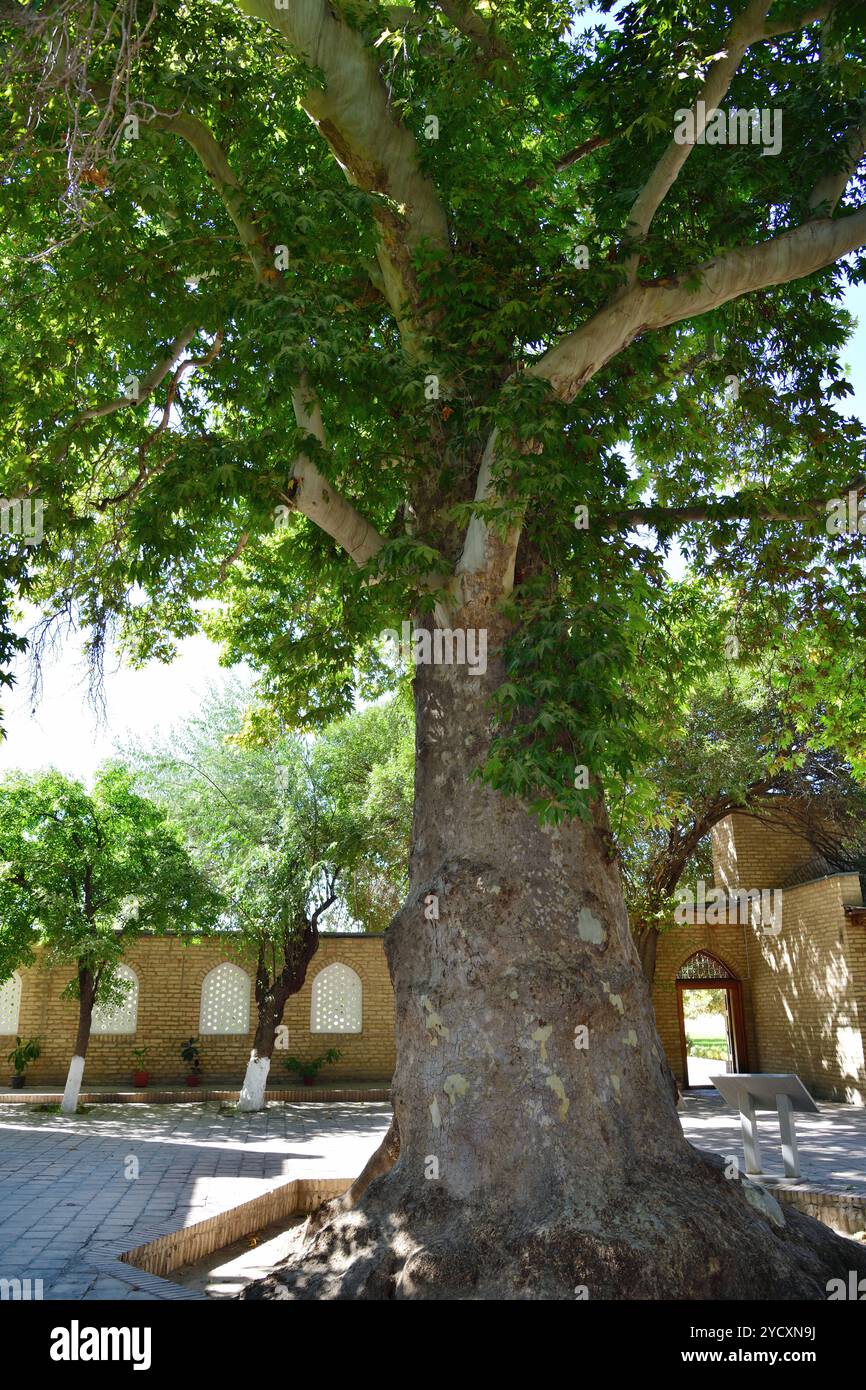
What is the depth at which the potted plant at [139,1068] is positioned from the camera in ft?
69.3

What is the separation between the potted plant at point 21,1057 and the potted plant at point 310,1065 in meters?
5.28

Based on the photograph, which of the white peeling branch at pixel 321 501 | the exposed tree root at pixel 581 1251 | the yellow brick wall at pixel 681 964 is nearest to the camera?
the exposed tree root at pixel 581 1251

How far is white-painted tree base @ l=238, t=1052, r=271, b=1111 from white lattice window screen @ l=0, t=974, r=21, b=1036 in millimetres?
6775

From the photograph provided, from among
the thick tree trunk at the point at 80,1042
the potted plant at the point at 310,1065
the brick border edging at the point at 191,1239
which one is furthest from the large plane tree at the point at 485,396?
the potted plant at the point at 310,1065

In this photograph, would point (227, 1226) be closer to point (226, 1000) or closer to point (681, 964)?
point (226, 1000)

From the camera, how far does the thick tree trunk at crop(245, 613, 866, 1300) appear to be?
5.05m

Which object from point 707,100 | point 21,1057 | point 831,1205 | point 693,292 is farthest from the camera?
point 21,1057

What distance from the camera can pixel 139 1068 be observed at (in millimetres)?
21500

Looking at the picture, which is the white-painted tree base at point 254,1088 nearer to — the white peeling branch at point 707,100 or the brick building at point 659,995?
the brick building at point 659,995

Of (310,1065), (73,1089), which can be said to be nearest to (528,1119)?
(73,1089)

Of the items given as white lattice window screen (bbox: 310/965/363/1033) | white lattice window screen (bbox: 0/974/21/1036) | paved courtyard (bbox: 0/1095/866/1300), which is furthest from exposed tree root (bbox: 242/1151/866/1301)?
white lattice window screen (bbox: 0/974/21/1036)

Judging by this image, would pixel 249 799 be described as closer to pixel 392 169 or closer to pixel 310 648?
pixel 310 648

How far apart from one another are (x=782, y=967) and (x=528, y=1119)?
19042 millimetres
